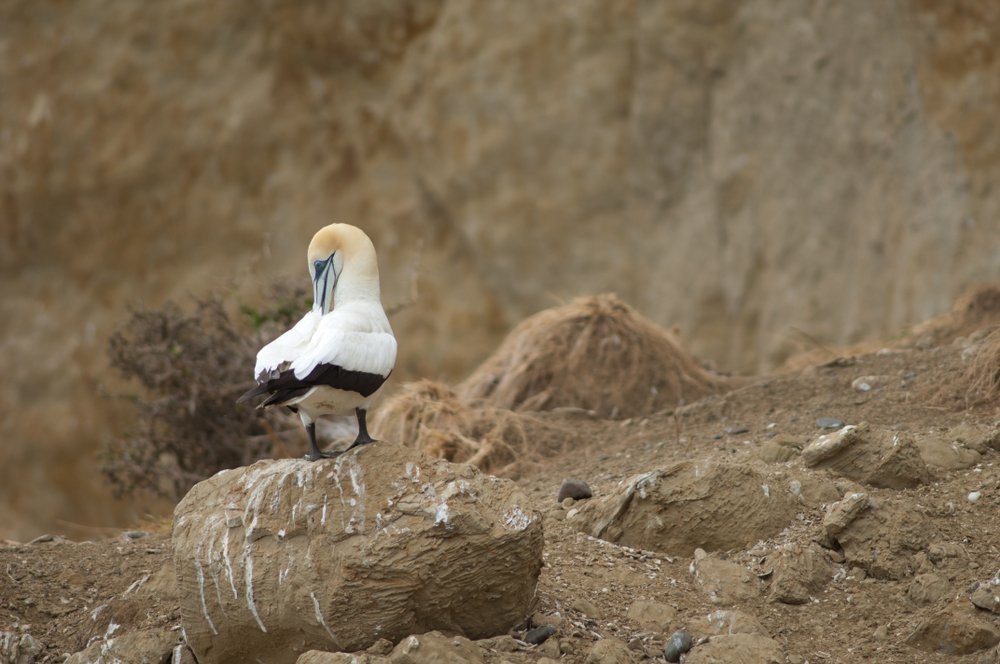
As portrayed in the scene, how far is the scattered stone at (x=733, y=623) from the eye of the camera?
16.0 ft

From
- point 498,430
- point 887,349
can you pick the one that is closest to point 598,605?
point 498,430

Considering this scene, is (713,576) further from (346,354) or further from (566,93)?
(566,93)

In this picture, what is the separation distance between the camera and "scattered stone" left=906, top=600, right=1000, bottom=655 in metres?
4.77

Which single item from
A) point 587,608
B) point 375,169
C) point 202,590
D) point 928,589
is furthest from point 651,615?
point 375,169

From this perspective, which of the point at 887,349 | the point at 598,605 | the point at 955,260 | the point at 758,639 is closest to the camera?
the point at 758,639

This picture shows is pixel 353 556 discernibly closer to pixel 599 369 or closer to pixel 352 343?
pixel 352 343

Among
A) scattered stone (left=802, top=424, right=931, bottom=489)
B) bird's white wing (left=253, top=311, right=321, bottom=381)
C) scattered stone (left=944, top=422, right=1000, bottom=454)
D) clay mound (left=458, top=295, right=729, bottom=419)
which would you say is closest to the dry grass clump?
scattered stone (left=944, top=422, right=1000, bottom=454)

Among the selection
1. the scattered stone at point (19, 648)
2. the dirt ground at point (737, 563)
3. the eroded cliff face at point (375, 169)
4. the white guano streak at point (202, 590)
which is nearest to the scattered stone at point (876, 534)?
the dirt ground at point (737, 563)

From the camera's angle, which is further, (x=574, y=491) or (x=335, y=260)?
(x=574, y=491)

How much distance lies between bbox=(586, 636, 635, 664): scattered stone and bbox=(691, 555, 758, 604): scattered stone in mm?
603

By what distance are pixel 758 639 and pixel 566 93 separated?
9.12 meters

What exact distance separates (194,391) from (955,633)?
560 centimetres

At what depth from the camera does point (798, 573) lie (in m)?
5.22

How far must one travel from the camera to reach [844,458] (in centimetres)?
589
